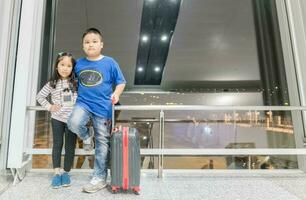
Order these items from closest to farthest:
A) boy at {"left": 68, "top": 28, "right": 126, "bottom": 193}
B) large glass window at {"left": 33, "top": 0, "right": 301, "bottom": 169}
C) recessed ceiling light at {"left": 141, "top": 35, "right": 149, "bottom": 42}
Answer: boy at {"left": 68, "top": 28, "right": 126, "bottom": 193}, large glass window at {"left": 33, "top": 0, "right": 301, "bottom": 169}, recessed ceiling light at {"left": 141, "top": 35, "right": 149, "bottom": 42}

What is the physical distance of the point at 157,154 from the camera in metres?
2.18

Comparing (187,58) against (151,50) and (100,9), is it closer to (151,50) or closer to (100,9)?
(151,50)

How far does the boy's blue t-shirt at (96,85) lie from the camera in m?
1.84

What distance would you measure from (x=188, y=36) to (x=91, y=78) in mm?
2785

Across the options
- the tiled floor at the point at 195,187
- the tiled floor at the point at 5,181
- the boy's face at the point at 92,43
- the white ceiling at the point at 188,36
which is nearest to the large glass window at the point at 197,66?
the white ceiling at the point at 188,36

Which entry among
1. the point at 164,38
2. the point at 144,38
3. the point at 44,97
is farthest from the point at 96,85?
the point at 164,38

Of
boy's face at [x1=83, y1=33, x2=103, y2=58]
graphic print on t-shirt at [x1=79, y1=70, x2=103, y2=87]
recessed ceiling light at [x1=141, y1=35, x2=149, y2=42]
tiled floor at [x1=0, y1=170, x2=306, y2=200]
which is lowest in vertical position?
tiled floor at [x1=0, y1=170, x2=306, y2=200]

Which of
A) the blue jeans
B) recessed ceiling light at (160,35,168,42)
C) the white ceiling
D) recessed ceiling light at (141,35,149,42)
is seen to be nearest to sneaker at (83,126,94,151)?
the blue jeans

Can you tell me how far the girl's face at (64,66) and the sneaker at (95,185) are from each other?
82 centimetres

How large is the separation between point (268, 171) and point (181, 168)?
83 cm

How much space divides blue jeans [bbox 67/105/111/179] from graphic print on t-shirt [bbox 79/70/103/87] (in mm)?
184

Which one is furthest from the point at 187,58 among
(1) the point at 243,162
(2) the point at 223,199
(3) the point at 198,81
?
(2) the point at 223,199

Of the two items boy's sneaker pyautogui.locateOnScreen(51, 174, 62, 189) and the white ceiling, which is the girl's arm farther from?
the white ceiling

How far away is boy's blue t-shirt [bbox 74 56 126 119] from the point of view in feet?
6.04
